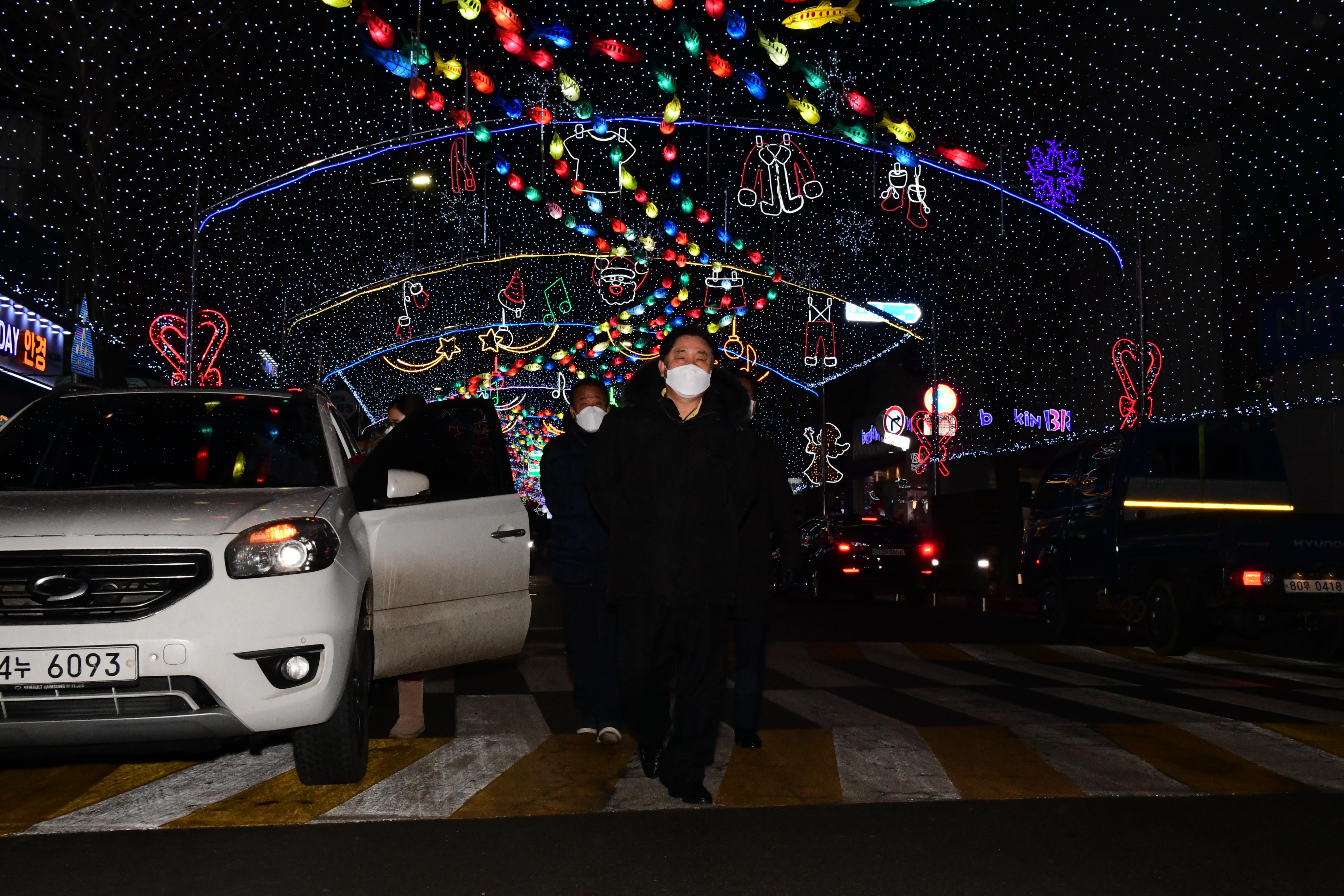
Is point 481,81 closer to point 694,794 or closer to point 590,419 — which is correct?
point 590,419

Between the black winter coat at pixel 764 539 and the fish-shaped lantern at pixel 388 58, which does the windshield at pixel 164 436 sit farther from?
the fish-shaped lantern at pixel 388 58

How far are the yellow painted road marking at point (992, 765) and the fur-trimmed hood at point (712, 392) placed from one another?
76.2 inches

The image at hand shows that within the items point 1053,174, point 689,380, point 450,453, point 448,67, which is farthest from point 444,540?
point 1053,174

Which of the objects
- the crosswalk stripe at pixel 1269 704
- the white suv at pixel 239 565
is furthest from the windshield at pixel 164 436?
the crosswalk stripe at pixel 1269 704

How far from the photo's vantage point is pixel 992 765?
6.36 m

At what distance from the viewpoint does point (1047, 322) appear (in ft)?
102

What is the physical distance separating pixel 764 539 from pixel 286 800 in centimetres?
268

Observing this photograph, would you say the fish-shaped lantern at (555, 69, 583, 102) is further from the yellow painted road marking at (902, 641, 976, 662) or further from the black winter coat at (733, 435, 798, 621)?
the black winter coat at (733, 435, 798, 621)

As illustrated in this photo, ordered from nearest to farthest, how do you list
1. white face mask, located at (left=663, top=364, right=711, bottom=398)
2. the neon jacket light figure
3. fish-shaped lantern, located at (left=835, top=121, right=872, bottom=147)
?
white face mask, located at (left=663, top=364, right=711, bottom=398)
fish-shaped lantern, located at (left=835, top=121, right=872, bottom=147)
the neon jacket light figure

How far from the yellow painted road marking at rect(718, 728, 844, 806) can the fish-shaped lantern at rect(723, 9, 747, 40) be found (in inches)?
344

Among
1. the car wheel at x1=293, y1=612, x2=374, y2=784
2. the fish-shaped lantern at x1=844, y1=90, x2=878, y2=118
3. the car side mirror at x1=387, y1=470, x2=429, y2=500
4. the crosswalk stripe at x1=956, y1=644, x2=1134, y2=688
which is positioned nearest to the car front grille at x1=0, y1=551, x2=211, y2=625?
the car wheel at x1=293, y1=612, x2=374, y2=784

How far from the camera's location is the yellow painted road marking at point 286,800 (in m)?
5.22

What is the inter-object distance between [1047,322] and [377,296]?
58.0 feet

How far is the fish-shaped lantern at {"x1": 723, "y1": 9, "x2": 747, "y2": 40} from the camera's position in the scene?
45.0ft
